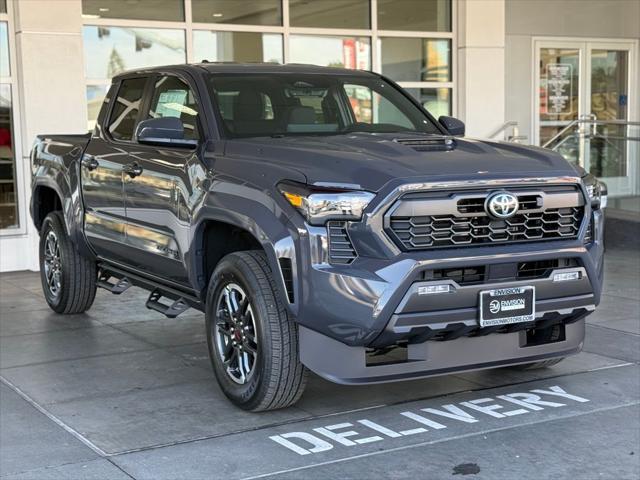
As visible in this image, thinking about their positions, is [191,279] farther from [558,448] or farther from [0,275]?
[0,275]

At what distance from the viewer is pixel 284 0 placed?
1235 cm

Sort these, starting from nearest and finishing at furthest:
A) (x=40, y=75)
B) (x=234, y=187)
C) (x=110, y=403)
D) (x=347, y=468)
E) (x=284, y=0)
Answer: (x=347, y=468), (x=234, y=187), (x=110, y=403), (x=40, y=75), (x=284, y=0)

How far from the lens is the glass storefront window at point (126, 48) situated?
1141cm

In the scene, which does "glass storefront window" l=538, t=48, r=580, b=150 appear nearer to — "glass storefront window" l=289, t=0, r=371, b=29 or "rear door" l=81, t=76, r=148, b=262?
"glass storefront window" l=289, t=0, r=371, b=29

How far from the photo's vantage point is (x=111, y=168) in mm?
6934

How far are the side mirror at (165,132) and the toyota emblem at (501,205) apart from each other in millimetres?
1931

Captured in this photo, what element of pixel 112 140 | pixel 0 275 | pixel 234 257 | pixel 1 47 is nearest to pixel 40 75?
pixel 1 47

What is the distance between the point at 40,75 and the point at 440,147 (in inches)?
262

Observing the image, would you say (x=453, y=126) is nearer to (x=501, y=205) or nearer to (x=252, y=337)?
(x=501, y=205)

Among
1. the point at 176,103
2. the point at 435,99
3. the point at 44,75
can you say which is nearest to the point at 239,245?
the point at 176,103

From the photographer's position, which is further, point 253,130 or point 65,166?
point 65,166

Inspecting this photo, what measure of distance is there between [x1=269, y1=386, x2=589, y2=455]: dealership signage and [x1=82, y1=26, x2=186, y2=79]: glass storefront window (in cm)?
737

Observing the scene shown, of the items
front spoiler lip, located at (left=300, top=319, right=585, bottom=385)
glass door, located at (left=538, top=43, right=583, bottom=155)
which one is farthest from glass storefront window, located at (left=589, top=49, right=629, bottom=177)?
front spoiler lip, located at (left=300, top=319, right=585, bottom=385)

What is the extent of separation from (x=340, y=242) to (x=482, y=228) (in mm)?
769
